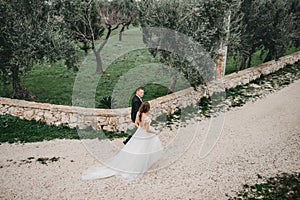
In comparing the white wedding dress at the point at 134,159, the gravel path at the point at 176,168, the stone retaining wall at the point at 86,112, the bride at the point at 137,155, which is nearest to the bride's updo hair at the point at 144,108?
the bride at the point at 137,155

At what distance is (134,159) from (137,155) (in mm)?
149

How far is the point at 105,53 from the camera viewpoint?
2508 centimetres

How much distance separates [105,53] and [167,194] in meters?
18.2

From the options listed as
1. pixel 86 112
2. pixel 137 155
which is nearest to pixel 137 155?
pixel 137 155

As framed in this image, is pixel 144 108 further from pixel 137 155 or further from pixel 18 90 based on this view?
pixel 18 90

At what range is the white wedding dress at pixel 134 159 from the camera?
9319 mm

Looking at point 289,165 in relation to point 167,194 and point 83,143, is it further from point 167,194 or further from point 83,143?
point 83,143

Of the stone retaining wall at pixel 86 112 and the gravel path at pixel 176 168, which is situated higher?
the stone retaining wall at pixel 86 112

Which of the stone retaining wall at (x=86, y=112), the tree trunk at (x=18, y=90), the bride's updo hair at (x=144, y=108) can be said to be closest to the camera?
the bride's updo hair at (x=144, y=108)

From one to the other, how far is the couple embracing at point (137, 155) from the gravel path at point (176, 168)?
29cm

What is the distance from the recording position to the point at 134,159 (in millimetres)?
9367

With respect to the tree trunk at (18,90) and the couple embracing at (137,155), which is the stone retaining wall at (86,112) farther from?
the couple embracing at (137,155)

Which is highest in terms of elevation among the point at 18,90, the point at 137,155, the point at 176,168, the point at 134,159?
the point at 137,155

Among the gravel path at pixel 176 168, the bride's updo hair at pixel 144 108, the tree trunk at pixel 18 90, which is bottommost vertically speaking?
the gravel path at pixel 176 168
